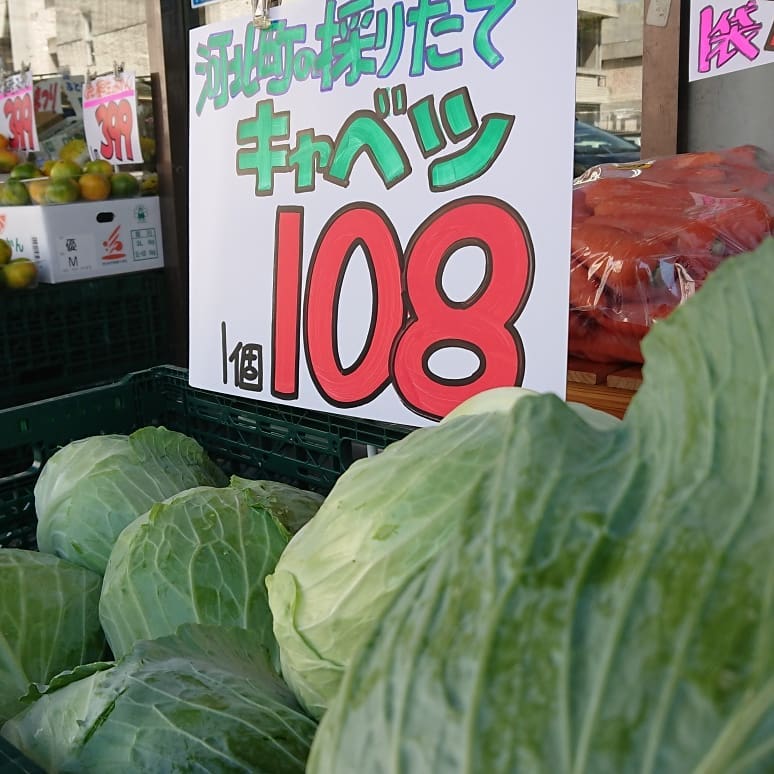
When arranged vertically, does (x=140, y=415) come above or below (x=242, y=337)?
below

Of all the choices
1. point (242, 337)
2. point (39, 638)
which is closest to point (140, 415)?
point (242, 337)

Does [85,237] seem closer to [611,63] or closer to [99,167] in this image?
[99,167]

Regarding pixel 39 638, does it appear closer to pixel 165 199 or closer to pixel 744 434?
pixel 744 434

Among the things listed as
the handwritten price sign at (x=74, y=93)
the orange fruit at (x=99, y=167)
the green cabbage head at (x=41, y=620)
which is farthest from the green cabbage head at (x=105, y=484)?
the handwritten price sign at (x=74, y=93)

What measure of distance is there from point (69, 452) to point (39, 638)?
1.12ft

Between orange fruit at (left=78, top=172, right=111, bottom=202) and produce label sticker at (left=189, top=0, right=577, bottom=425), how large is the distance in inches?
50.8

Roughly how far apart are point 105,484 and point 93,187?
5.07 feet

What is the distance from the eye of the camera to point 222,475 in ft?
4.33

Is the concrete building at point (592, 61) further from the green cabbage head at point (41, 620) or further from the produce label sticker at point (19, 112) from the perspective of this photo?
the green cabbage head at point (41, 620)

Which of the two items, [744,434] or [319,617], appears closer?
[744,434]

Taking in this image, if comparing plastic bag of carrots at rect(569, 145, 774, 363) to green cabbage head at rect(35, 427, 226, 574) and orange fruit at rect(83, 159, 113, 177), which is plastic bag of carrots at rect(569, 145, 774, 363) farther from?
orange fruit at rect(83, 159, 113, 177)

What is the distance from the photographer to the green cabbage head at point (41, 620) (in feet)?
3.14

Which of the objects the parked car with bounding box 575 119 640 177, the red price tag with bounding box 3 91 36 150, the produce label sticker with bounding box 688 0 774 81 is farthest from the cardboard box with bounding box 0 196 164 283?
the parked car with bounding box 575 119 640 177

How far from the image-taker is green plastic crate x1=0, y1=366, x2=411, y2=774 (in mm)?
1179
